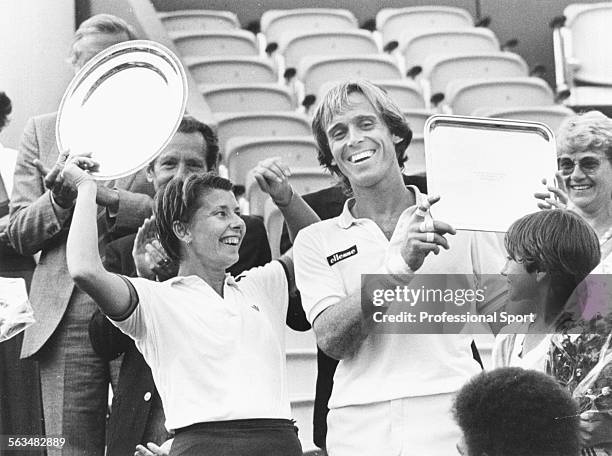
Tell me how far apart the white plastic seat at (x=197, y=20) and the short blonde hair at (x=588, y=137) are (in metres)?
0.84

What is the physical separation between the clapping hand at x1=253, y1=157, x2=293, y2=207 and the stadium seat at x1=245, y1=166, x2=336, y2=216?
47cm

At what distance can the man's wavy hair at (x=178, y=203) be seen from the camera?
203cm

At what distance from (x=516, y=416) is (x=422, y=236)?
16.3 inches

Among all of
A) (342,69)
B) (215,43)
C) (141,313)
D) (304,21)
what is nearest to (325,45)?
(342,69)

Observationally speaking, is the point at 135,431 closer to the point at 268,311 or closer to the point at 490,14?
the point at 268,311

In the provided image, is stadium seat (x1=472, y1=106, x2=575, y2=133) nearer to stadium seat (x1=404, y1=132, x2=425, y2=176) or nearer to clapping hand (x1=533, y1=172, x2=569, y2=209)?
stadium seat (x1=404, y1=132, x2=425, y2=176)

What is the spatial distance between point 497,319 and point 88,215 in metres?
0.66

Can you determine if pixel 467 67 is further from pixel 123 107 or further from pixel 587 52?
pixel 123 107

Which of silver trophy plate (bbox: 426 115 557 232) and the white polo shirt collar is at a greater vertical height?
silver trophy plate (bbox: 426 115 557 232)

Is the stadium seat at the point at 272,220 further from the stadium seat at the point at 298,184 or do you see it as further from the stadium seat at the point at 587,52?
the stadium seat at the point at 587,52

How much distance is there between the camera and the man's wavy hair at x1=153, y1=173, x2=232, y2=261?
6.66 ft

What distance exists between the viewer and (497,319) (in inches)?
79.0

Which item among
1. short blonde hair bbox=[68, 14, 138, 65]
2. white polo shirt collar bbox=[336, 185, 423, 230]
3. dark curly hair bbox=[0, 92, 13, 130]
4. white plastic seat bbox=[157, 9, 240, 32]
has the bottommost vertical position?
white polo shirt collar bbox=[336, 185, 423, 230]

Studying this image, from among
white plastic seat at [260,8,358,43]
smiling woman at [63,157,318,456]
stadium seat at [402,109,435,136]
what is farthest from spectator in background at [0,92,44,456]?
stadium seat at [402,109,435,136]
